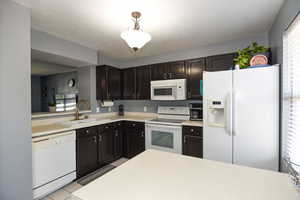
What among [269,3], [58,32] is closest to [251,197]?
[269,3]

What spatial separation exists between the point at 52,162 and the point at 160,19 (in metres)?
2.48

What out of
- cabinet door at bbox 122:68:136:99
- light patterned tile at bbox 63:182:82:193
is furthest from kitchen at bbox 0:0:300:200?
cabinet door at bbox 122:68:136:99

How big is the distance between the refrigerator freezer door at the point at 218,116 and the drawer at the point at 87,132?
1.94 meters

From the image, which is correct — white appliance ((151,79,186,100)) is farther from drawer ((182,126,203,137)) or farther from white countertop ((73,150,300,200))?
white countertop ((73,150,300,200))

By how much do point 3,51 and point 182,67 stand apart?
104 inches

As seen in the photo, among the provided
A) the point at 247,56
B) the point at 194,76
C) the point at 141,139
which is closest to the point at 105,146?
the point at 141,139

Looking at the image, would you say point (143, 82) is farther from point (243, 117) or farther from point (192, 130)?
point (243, 117)

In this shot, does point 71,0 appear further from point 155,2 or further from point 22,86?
point 22,86

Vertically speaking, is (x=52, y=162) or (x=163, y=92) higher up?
(x=163, y=92)

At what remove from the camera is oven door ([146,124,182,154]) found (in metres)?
2.57

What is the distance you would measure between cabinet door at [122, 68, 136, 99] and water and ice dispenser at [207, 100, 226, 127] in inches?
74.7

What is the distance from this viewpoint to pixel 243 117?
5.94 ft

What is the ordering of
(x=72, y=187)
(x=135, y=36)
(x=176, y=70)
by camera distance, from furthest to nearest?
(x=176, y=70), (x=72, y=187), (x=135, y=36)

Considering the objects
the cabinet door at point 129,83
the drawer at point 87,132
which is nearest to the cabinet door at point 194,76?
the cabinet door at point 129,83
